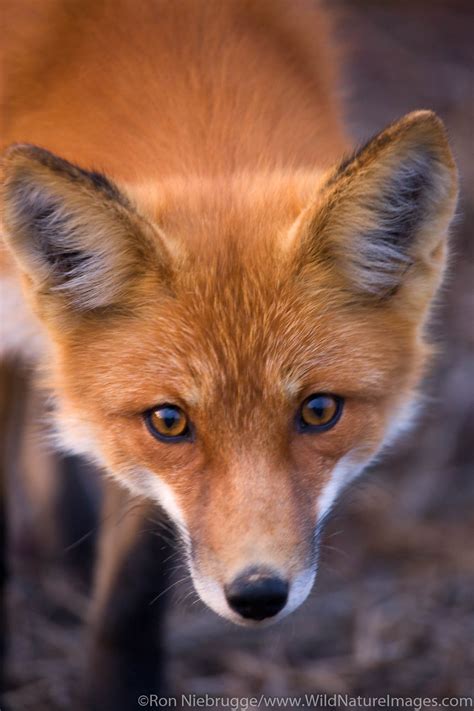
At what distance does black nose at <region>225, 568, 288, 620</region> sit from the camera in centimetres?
218

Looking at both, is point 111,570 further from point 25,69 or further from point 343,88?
point 343,88

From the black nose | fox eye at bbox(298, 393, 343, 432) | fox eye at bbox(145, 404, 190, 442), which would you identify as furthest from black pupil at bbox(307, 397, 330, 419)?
the black nose

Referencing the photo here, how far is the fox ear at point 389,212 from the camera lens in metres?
2.30

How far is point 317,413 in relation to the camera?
2463 millimetres

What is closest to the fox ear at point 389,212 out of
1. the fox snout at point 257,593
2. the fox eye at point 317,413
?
the fox eye at point 317,413

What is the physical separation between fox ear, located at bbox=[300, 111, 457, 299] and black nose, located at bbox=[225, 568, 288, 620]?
79 centimetres

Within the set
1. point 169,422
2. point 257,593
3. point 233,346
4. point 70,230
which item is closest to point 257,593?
point 257,593

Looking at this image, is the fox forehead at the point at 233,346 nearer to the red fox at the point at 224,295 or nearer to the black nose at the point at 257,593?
the red fox at the point at 224,295

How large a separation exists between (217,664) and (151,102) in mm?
2118

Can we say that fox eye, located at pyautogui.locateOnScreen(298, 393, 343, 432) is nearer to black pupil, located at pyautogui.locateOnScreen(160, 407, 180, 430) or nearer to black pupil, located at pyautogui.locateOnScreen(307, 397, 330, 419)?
black pupil, located at pyautogui.locateOnScreen(307, 397, 330, 419)

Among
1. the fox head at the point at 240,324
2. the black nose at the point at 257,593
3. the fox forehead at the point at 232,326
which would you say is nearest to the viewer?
the black nose at the point at 257,593

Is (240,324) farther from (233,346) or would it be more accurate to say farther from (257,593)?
(257,593)

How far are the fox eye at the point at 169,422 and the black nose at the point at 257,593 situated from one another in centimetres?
41

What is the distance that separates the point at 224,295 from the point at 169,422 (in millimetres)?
338
